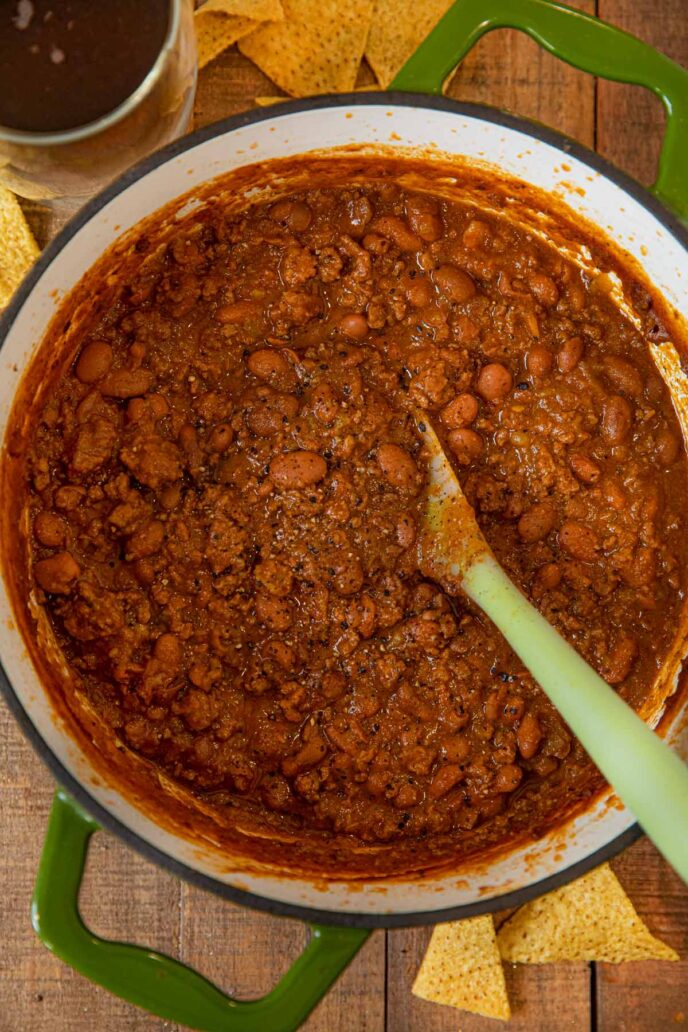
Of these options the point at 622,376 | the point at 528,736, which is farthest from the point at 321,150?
the point at 528,736

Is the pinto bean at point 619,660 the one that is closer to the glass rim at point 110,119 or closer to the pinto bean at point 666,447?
the pinto bean at point 666,447

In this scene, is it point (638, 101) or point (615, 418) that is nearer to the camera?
point (615, 418)

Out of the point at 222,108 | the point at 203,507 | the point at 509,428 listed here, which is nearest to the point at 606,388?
the point at 509,428

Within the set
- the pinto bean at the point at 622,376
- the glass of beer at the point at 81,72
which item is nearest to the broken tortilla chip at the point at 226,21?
the glass of beer at the point at 81,72

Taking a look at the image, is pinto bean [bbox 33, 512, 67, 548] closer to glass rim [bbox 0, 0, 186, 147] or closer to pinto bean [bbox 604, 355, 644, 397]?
glass rim [bbox 0, 0, 186, 147]

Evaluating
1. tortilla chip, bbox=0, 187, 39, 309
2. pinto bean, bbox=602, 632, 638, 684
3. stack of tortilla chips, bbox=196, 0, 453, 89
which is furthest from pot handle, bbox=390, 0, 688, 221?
pinto bean, bbox=602, 632, 638, 684

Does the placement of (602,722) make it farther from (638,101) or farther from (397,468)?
(638,101)

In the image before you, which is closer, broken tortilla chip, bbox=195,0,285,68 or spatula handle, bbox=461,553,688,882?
spatula handle, bbox=461,553,688,882
